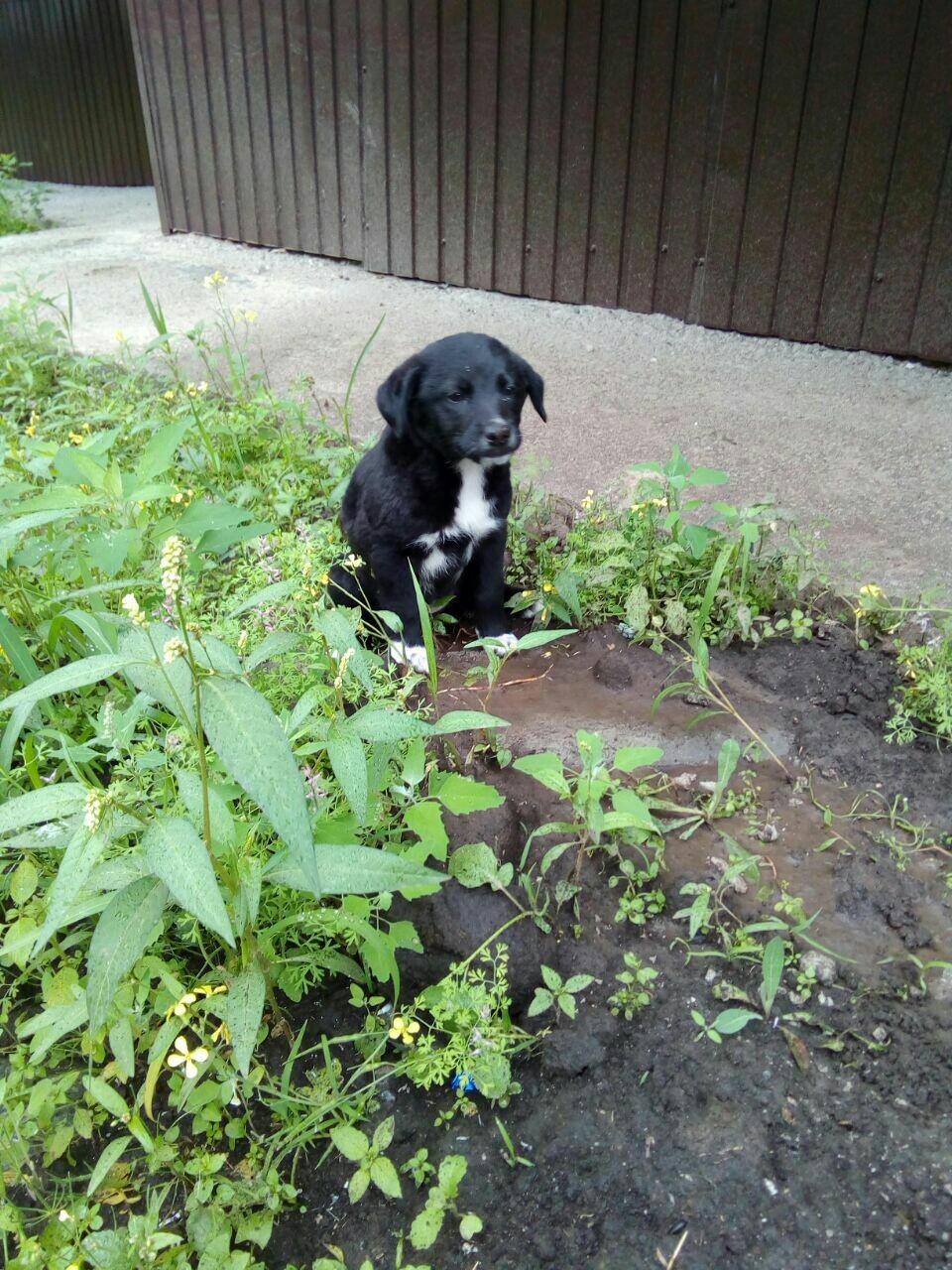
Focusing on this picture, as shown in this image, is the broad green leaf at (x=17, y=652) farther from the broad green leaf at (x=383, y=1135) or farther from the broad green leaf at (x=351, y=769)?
the broad green leaf at (x=383, y=1135)

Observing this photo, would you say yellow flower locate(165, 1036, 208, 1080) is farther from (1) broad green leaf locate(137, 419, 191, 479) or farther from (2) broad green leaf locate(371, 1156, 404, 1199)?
(1) broad green leaf locate(137, 419, 191, 479)

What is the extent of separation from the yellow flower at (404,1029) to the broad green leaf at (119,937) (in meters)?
0.42

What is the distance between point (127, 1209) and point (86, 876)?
22.0 inches

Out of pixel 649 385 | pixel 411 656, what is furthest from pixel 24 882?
pixel 649 385

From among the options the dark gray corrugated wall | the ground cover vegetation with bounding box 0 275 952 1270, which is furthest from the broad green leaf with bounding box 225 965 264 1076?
the dark gray corrugated wall

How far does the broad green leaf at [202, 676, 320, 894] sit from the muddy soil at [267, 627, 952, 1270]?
663 mm

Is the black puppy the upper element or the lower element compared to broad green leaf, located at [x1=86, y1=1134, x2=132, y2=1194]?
upper

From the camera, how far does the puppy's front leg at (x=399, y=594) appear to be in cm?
256

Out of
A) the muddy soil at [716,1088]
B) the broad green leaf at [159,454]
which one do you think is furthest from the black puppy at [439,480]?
the muddy soil at [716,1088]

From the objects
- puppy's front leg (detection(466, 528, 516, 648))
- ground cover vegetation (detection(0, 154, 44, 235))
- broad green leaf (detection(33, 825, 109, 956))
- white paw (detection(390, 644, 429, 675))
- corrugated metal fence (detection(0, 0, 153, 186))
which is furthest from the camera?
corrugated metal fence (detection(0, 0, 153, 186))

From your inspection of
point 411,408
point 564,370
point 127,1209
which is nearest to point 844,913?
point 127,1209

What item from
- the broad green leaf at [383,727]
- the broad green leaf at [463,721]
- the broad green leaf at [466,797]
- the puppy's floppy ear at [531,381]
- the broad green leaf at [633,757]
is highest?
the puppy's floppy ear at [531,381]

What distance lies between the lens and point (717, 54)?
423 cm

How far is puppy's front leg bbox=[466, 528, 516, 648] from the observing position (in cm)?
267
